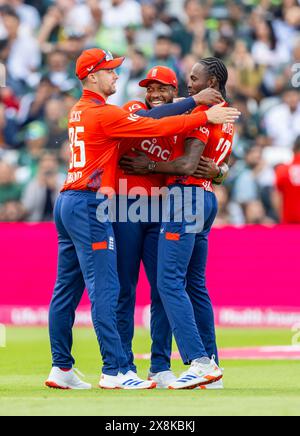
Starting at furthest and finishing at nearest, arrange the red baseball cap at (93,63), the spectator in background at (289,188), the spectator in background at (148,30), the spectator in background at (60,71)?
the spectator in background at (148,30), the spectator in background at (60,71), the spectator in background at (289,188), the red baseball cap at (93,63)

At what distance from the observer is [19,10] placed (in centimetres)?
1797

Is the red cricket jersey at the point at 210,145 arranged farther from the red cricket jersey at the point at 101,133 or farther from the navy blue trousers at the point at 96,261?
the navy blue trousers at the point at 96,261

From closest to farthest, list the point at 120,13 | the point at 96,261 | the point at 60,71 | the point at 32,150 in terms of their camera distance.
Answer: the point at 96,261
the point at 32,150
the point at 60,71
the point at 120,13

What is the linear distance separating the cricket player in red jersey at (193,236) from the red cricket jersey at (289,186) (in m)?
6.14

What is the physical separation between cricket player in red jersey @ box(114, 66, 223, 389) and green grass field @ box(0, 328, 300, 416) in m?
0.60

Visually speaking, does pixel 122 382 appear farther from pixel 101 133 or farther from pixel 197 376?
pixel 101 133

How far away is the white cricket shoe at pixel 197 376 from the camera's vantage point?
7.71m

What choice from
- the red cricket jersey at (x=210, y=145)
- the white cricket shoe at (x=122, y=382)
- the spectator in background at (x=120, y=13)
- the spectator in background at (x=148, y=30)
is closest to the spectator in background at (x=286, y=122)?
the spectator in background at (x=148, y=30)

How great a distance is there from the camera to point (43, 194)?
15.0m

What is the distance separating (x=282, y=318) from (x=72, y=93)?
5.38 m

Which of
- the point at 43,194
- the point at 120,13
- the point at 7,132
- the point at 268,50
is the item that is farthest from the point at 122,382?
the point at 120,13

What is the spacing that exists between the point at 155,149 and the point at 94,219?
86cm

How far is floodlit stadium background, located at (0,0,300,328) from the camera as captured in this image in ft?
44.4
